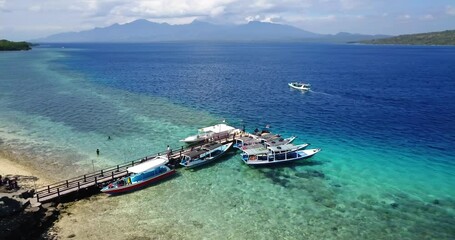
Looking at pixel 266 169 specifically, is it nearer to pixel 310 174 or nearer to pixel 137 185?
pixel 310 174

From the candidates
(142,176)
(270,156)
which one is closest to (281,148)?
(270,156)

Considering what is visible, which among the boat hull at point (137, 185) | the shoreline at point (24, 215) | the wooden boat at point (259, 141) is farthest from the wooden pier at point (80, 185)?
the wooden boat at point (259, 141)

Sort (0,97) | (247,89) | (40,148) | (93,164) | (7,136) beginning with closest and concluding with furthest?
(93,164) → (40,148) → (7,136) → (0,97) → (247,89)

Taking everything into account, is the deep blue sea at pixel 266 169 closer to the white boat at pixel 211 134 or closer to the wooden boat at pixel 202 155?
the wooden boat at pixel 202 155

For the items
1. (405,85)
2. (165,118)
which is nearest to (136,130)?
(165,118)

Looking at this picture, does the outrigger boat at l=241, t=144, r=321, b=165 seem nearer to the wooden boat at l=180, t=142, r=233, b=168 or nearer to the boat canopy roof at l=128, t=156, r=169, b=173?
the wooden boat at l=180, t=142, r=233, b=168

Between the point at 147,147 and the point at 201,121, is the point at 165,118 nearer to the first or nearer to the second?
the point at 201,121
